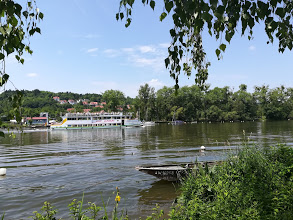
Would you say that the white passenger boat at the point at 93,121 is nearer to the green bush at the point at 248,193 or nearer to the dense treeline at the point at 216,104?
the dense treeline at the point at 216,104

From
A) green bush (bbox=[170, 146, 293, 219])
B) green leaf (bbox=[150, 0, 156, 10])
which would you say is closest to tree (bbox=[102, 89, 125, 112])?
green bush (bbox=[170, 146, 293, 219])

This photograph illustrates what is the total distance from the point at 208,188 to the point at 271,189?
4.62 ft

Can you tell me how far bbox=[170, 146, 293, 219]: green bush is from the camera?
4504 mm

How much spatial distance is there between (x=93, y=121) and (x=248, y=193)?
78694 mm

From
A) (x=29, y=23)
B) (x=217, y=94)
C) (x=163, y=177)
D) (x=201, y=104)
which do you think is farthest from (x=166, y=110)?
(x=29, y=23)

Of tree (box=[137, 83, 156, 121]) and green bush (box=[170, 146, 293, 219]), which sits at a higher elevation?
tree (box=[137, 83, 156, 121])

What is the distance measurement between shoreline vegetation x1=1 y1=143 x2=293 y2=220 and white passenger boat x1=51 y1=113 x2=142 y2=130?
73.7 metres

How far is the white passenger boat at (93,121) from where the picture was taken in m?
79.1

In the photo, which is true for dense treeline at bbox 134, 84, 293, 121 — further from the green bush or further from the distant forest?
the green bush

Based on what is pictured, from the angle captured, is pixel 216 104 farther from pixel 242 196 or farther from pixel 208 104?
pixel 242 196

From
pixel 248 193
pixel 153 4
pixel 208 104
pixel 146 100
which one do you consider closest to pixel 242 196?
pixel 248 193

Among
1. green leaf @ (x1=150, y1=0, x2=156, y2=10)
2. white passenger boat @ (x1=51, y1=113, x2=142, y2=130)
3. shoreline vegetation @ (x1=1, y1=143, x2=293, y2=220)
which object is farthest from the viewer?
white passenger boat @ (x1=51, y1=113, x2=142, y2=130)

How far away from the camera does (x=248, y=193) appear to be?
4.91 m

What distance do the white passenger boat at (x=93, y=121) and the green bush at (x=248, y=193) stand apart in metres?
73.7
